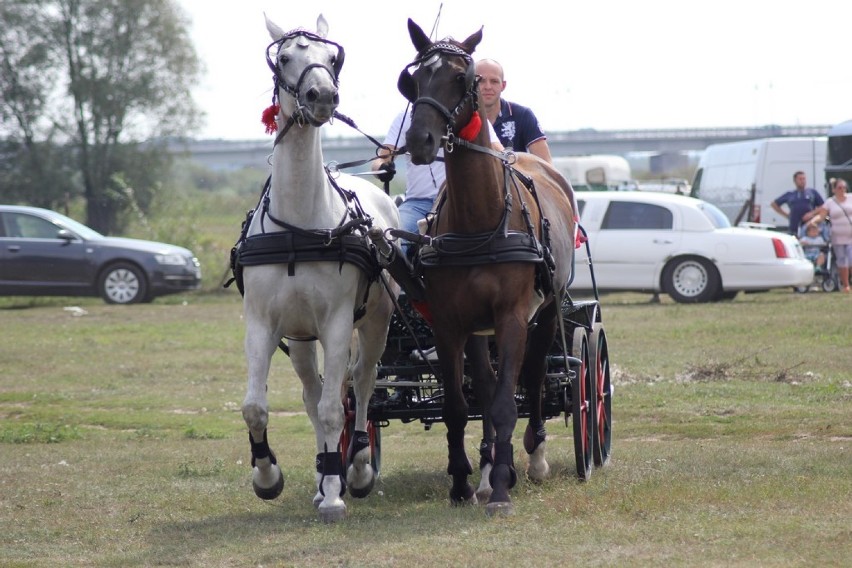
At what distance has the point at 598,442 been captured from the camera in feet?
26.9

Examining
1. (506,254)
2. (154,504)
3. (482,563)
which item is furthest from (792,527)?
(154,504)

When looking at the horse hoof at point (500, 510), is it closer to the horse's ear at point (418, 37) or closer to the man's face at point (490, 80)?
the horse's ear at point (418, 37)

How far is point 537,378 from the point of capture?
7883 mm

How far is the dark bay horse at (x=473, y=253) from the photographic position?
6469 millimetres

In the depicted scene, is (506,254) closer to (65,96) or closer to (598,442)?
(598,442)

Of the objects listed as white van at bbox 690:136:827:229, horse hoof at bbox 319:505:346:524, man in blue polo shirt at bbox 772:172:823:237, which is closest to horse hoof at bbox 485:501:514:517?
horse hoof at bbox 319:505:346:524

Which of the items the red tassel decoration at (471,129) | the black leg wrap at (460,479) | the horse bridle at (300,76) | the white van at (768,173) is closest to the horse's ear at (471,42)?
the red tassel decoration at (471,129)

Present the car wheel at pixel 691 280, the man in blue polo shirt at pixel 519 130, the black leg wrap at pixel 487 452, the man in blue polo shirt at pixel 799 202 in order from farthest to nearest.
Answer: the man in blue polo shirt at pixel 799 202 < the car wheel at pixel 691 280 < the man in blue polo shirt at pixel 519 130 < the black leg wrap at pixel 487 452

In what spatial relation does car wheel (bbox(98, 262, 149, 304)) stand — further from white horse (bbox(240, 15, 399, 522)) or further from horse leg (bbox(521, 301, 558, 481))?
white horse (bbox(240, 15, 399, 522))

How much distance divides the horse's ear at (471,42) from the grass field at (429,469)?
7.89 feet

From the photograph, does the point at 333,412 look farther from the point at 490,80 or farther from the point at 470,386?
the point at 490,80

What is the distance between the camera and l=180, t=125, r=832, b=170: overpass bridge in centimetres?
5750

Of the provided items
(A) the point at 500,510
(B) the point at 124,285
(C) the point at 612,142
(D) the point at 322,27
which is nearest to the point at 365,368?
(A) the point at 500,510

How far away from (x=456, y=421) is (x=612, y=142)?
58107 mm
